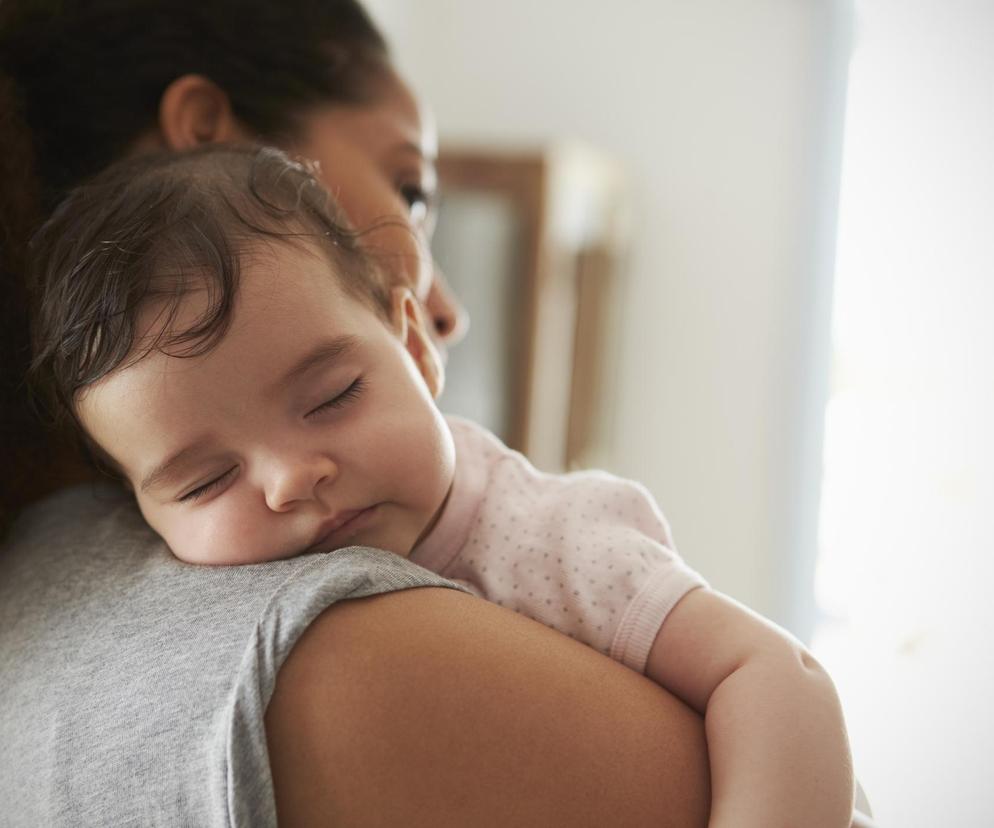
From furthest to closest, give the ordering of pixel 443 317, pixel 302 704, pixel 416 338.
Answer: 1. pixel 443 317
2. pixel 416 338
3. pixel 302 704

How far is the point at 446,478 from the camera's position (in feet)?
2.82

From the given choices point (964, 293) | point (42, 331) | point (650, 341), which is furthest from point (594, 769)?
point (650, 341)

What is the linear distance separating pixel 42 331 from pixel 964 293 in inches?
68.0

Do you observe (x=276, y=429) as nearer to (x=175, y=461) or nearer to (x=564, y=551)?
(x=175, y=461)

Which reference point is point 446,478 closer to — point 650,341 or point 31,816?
point 31,816

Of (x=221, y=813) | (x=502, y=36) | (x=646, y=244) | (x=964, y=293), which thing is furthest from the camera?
(x=502, y=36)

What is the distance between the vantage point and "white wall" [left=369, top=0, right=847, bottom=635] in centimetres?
333

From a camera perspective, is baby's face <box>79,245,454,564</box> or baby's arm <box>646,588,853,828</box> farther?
baby's face <box>79,245,454,564</box>

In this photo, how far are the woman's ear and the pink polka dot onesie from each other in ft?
1.53

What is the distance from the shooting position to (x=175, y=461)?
786 mm

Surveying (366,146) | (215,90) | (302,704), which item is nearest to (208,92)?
(215,90)

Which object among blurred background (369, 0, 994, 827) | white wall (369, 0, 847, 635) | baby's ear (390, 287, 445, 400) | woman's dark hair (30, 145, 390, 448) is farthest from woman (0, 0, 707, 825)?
white wall (369, 0, 847, 635)

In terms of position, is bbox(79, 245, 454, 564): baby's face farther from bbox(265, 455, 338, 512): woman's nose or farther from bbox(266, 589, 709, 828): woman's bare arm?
bbox(266, 589, 709, 828): woman's bare arm

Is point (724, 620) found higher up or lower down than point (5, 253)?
lower down
